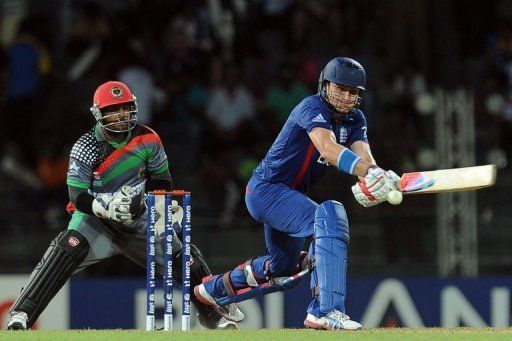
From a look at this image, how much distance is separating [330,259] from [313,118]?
0.88 metres

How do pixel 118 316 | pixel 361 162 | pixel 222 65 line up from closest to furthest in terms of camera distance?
pixel 361 162, pixel 118 316, pixel 222 65

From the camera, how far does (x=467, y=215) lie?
12586mm

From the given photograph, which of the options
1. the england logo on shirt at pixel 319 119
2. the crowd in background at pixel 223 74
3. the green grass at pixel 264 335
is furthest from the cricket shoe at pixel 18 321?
the crowd in background at pixel 223 74

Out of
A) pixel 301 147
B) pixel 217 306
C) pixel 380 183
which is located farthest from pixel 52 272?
pixel 380 183

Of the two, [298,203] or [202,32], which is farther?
[202,32]

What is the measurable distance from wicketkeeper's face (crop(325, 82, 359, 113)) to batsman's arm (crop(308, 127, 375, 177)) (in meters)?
0.27

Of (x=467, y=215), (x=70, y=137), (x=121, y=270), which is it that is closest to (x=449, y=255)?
(x=467, y=215)

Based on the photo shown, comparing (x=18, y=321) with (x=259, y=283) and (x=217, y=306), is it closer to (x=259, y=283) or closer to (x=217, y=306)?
(x=217, y=306)

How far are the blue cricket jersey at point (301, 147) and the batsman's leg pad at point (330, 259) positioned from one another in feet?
1.84

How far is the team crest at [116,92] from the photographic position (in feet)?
29.9

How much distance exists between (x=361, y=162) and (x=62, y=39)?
23.9ft

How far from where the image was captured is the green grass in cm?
795

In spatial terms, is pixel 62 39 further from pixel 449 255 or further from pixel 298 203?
pixel 298 203

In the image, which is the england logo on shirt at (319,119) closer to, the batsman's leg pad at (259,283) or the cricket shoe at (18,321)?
the batsman's leg pad at (259,283)
